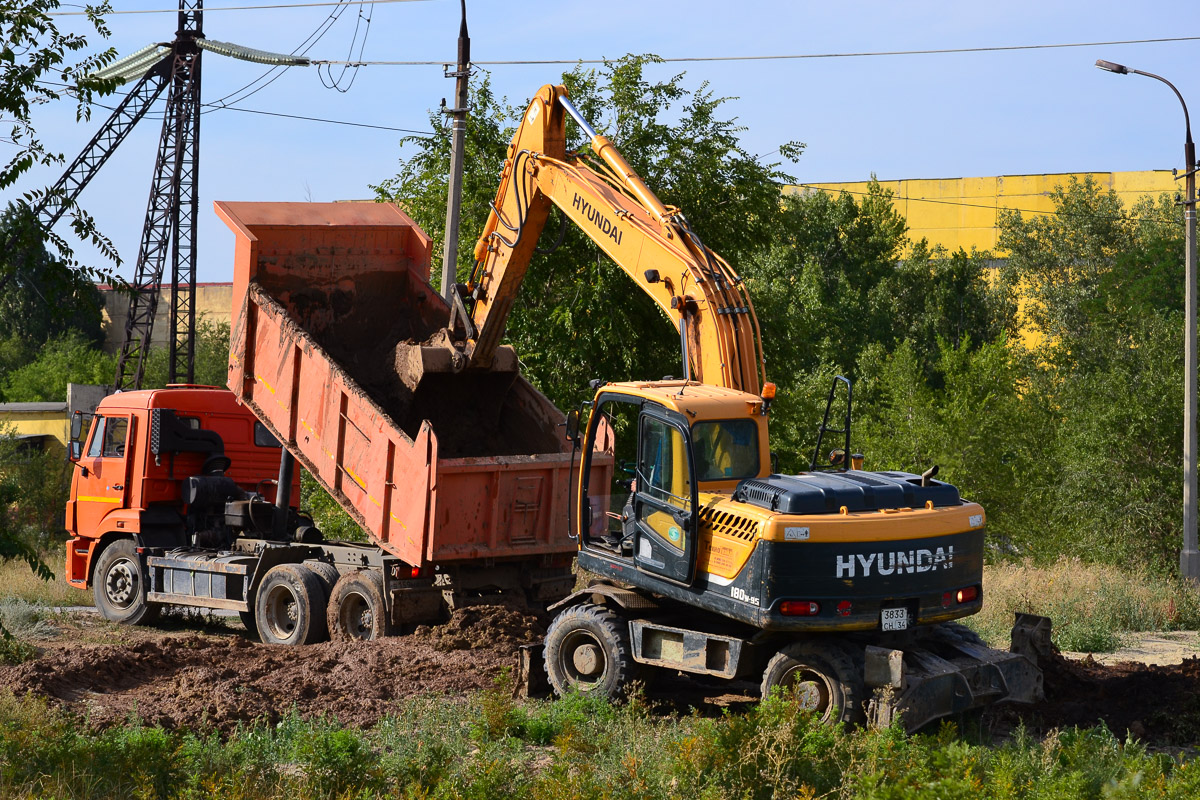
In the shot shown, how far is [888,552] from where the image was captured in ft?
28.7

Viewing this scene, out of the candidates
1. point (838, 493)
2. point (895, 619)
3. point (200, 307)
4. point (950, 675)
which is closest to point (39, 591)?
point (838, 493)

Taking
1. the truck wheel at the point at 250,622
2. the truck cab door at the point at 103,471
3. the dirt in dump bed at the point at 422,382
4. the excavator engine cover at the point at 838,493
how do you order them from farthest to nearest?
the truck cab door at the point at 103,471 < the truck wheel at the point at 250,622 < the dirt in dump bed at the point at 422,382 < the excavator engine cover at the point at 838,493

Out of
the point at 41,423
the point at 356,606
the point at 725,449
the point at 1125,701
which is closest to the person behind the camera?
the point at 725,449

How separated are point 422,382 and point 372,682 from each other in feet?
12.7

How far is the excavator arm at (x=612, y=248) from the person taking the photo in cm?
992

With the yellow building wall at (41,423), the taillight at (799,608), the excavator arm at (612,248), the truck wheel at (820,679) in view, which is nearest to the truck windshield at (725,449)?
the excavator arm at (612,248)

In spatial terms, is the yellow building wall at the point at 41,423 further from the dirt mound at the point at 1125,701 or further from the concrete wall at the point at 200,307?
the dirt mound at the point at 1125,701

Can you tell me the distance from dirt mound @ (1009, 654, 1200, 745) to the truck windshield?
2971mm

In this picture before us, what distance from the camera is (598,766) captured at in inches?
297

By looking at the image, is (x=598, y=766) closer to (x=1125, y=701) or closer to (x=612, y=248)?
(x=1125, y=701)

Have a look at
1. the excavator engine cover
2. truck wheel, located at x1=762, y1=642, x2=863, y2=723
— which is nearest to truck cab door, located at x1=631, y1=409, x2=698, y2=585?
the excavator engine cover

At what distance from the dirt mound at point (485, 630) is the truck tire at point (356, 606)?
1.91ft

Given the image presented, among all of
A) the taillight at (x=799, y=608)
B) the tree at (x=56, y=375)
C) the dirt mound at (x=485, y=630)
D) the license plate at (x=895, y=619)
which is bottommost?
the dirt mound at (x=485, y=630)

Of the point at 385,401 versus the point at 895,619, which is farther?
the point at 385,401
